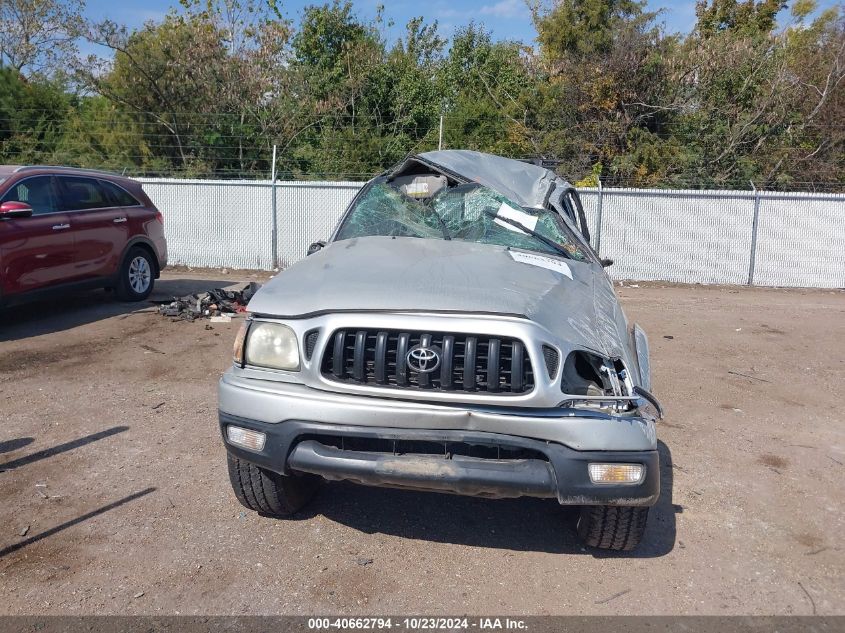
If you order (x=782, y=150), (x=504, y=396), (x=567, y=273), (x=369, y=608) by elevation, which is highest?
(x=782, y=150)

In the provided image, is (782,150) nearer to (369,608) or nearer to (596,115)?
(596,115)

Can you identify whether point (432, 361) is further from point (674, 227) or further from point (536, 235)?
point (674, 227)

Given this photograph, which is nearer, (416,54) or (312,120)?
(312,120)

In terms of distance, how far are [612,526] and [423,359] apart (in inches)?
48.9

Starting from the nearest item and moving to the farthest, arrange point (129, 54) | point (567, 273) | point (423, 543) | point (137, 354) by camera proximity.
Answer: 1. point (423, 543)
2. point (567, 273)
3. point (137, 354)
4. point (129, 54)

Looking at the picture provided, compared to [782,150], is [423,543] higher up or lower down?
lower down

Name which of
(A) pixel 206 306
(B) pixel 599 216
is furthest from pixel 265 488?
(B) pixel 599 216

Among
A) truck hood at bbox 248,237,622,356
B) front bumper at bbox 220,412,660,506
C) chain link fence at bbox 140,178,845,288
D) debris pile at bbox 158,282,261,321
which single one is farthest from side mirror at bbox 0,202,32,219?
chain link fence at bbox 140,178,845,288

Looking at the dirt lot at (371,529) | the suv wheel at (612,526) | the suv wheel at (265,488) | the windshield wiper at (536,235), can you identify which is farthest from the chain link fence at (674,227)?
the suv wheel at (612,526)

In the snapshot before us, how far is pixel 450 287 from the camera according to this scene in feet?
11.6

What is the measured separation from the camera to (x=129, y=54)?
18.5m

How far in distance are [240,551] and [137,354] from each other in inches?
168

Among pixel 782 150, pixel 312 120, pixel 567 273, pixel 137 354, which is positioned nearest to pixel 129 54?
pixel 312 120

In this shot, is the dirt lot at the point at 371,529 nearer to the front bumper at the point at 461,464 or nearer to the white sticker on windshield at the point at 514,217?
the front bumper at the point at 461,464
